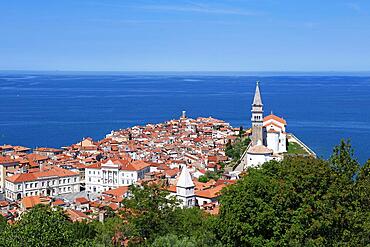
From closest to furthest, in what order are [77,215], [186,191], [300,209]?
[300,209] → [77,215] → [186,191]

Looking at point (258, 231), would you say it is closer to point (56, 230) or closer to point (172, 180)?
point (56, 230)

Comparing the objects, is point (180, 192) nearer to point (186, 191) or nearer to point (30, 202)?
point (186, 191)

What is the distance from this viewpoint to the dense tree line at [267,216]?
14.9 m

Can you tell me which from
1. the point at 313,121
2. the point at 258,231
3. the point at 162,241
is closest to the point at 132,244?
the point at 162,241

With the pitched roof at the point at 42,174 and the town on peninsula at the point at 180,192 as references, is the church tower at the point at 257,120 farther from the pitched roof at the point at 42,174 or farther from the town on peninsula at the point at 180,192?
the pitched roof at the point at 42,174

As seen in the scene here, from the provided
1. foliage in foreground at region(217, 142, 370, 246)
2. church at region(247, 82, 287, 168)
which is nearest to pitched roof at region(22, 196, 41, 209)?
foliage in foreground at region(217, 142, 370, 246)

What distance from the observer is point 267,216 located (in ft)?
53.1

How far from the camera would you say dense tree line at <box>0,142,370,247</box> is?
1492 cm

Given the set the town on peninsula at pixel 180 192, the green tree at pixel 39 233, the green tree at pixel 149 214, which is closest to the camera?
the green tree at pixel 39 233

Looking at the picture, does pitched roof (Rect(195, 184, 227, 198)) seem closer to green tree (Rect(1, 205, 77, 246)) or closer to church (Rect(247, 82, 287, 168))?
church (Rect(247, 82, 287, 168))

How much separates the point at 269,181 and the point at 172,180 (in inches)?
986

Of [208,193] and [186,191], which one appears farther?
[208,193]

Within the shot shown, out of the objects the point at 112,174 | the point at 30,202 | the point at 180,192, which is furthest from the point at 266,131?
the point at 30,202

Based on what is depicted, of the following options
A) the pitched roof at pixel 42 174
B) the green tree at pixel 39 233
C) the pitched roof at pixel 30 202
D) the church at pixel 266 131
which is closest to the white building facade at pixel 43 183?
the pitched roof at pixel 42 174
